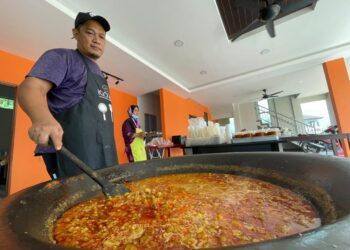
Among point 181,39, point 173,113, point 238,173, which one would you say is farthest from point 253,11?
point 173,113

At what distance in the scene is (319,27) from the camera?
3535 millimetres

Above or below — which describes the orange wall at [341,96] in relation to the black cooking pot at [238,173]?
above

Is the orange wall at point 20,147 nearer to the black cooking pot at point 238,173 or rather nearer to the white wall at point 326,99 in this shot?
the black cooking pot at point 238,173

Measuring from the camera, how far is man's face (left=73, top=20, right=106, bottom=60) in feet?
3.46

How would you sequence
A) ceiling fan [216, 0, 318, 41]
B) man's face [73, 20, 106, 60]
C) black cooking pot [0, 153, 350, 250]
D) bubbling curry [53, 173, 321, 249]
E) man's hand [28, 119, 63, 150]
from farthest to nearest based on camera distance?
ceiling fan [216, 0, 318, 41] → man's face [73, 20, 106, 60] → man's hand [28, 119, 63, 150] → bubbling curry [53, 173, 321, 249] → black cooking pot [0, 153, 350, 250]

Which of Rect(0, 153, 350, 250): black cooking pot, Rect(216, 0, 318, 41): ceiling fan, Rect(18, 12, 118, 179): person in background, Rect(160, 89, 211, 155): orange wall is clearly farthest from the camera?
Rect(160, 89, 211, 155): orange wall

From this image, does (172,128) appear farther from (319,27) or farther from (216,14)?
(319,27)

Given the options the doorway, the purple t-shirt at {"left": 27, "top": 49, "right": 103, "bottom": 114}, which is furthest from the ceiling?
the purple t-shirt at {"left": 27, "top": 49, "right": 103, "bottom": 114}

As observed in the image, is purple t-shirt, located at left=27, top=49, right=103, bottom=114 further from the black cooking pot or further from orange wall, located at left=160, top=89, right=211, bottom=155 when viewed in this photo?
orange wall, located at left=160, top=89, right=211, bottom=155

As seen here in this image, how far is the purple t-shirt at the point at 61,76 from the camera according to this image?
756 millimetres

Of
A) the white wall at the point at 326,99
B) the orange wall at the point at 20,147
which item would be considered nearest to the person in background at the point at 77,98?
the orange wall at the point at 20,147

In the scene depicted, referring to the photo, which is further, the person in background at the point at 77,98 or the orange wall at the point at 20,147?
the orange wall at the point at 20,147

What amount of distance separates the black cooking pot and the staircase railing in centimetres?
1013

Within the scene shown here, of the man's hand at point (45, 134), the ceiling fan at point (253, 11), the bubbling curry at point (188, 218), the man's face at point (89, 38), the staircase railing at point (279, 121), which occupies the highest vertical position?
the ceiling fan at point (253, 11)
